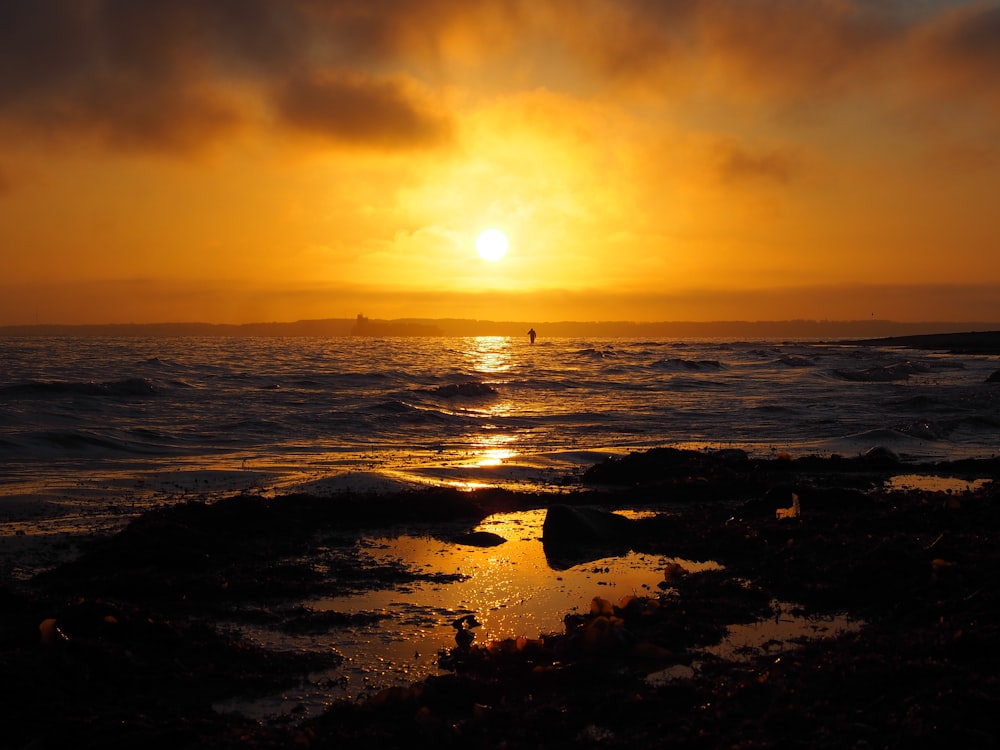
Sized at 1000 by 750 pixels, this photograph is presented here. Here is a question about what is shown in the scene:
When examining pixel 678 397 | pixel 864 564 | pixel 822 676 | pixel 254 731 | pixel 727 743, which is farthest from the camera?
pixel 678 397

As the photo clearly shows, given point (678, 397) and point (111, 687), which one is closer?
point (111, 687)

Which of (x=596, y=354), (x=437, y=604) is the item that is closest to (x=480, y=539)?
(x=437, y=604)

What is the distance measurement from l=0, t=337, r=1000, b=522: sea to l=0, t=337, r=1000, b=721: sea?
0.09 m

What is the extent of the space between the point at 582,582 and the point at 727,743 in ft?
11.7

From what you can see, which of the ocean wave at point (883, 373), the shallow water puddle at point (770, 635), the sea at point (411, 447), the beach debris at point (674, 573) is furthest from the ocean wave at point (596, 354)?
the shallow water puddle at point (770, 635)

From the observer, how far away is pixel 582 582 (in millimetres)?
7875

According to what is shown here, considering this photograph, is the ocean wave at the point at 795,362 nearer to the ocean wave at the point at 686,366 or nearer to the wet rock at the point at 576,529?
the ocean wave at the point at 686,366

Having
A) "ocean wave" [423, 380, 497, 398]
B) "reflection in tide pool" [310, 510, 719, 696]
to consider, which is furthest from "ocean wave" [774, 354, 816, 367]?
"reflection in tide pool" [310, 510, 719, 696]

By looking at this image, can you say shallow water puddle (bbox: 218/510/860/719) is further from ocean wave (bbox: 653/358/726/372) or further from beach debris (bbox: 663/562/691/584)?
ocean wave (bbox: 653/358/726/372)

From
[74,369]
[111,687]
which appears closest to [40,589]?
[111,687]

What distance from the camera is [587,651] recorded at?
5.78 metres

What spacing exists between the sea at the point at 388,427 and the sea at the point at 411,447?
0.09m

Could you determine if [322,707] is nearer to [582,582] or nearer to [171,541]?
[582,582]

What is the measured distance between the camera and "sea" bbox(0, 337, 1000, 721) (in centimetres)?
668
